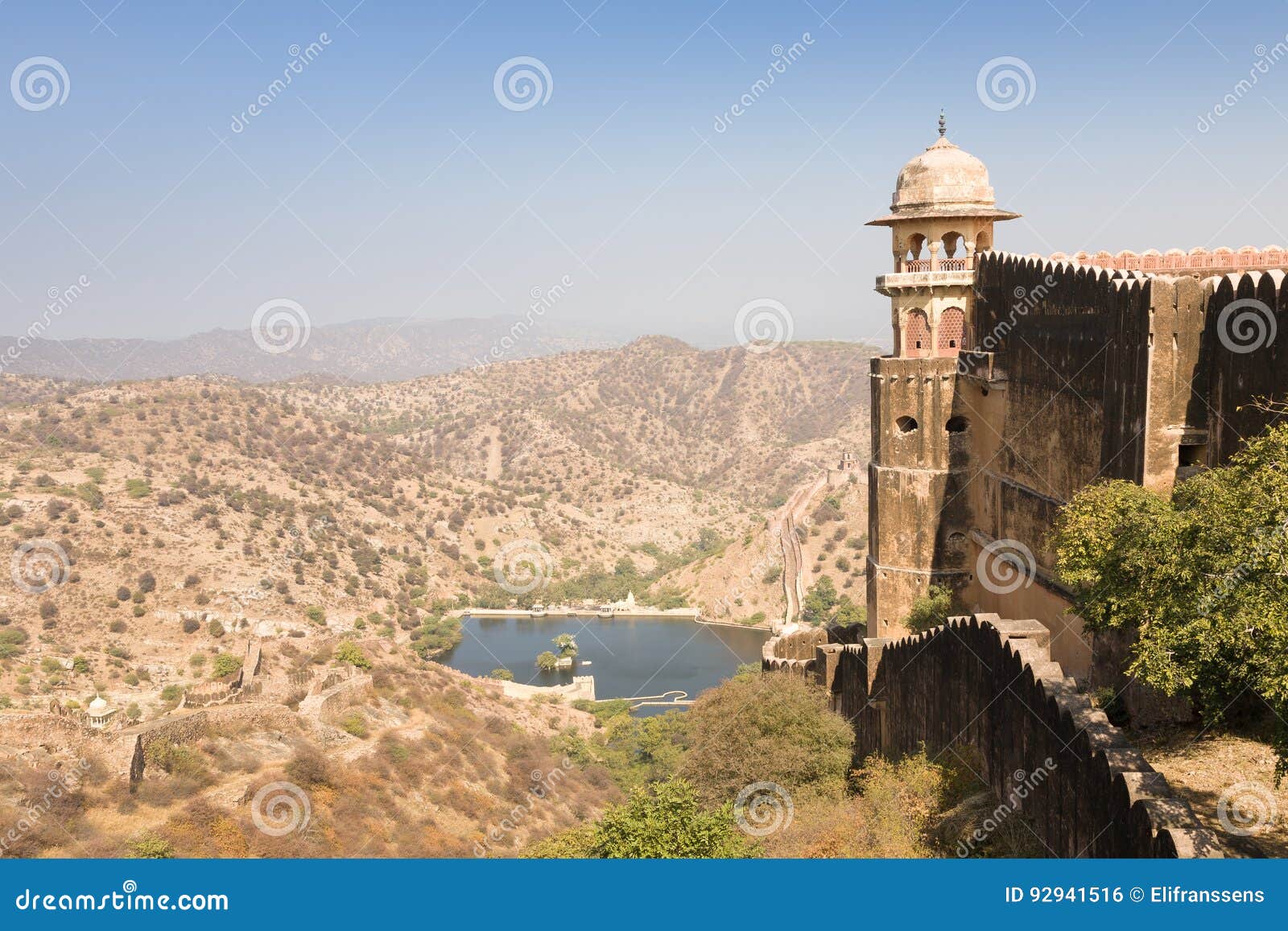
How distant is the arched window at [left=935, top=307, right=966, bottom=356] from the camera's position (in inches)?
935

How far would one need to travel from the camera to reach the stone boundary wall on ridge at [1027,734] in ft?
33.4

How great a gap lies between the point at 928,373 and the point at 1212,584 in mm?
14084

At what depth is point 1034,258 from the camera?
19953 millimetres

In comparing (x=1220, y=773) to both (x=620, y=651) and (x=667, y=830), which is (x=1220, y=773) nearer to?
(x=667, y=830)

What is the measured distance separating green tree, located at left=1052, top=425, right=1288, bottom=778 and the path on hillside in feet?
233

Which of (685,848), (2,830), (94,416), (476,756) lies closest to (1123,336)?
(685,848)

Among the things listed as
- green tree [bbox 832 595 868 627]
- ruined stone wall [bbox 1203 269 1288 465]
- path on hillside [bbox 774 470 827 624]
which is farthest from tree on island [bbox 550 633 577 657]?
ruined stone wall [bbox 1203 269 1288 465]

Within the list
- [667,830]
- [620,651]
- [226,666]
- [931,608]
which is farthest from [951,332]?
[620,651]

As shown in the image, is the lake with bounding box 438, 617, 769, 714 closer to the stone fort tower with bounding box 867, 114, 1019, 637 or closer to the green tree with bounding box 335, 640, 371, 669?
the green tree with bounding box 335, 640, 371, 669

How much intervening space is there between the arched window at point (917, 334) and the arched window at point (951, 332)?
26cm

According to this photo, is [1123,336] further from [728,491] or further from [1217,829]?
[728,491]

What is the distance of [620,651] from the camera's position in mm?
92500

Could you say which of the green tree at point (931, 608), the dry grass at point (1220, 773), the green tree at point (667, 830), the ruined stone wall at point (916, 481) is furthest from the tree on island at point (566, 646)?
the dry grass at point (1220, 773)

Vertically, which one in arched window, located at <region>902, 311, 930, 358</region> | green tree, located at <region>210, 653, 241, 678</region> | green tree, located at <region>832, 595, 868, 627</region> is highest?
arched window, located at <region>902, 311, 930, 358</region>
